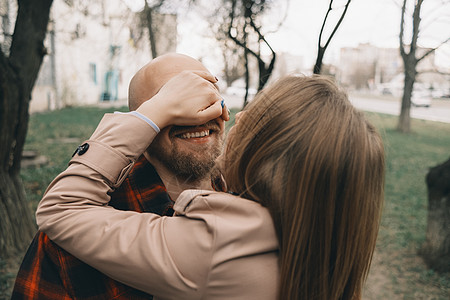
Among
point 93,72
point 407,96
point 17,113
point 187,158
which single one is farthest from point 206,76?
point 93,72

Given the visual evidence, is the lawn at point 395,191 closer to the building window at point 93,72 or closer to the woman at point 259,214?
the woman at point 259,214

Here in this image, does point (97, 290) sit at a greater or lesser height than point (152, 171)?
lesser

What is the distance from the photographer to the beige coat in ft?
3.44

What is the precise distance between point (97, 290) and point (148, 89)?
848mm

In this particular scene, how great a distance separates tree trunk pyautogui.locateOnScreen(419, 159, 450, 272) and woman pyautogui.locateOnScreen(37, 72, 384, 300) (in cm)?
398

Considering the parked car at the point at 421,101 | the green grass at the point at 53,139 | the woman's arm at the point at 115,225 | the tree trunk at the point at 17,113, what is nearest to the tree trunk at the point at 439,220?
the woman's arm at the point at 115,225

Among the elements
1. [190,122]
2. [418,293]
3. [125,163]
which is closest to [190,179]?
[190,122]

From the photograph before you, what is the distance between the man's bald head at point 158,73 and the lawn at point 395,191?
2.64ft

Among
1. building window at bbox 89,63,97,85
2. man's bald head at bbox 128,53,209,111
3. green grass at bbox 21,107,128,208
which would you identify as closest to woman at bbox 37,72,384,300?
man's bald head at bbox 128,53,209,111

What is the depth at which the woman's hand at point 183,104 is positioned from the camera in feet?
4.32

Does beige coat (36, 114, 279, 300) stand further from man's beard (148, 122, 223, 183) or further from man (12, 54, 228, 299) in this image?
man's beard (148, 122, 223, 183)

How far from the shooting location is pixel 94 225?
1.12m

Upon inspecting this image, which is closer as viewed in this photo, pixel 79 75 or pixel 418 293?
pixel 418 293

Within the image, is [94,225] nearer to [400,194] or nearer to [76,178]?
[76,178]
